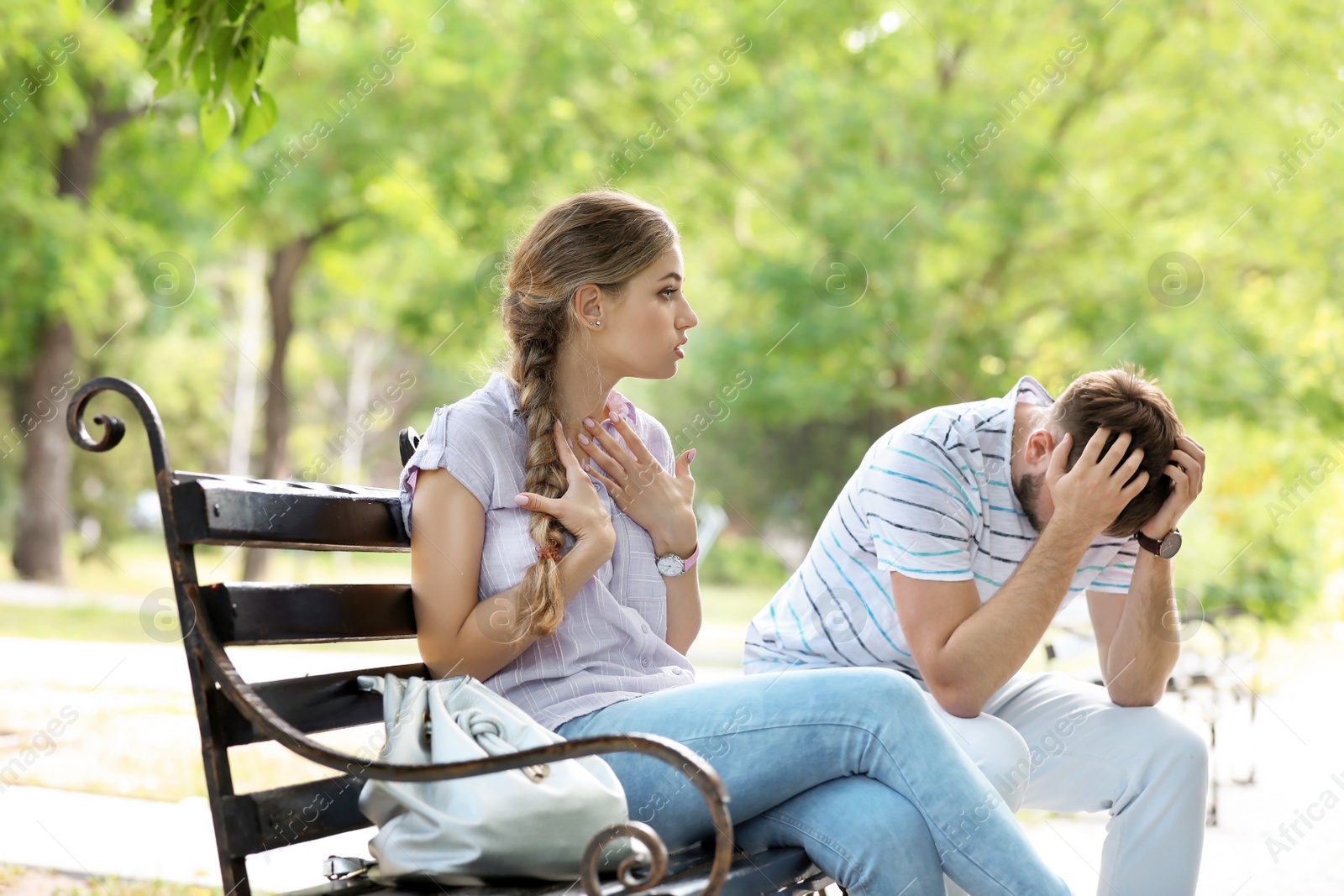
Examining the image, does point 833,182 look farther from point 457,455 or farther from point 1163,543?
point 457,455

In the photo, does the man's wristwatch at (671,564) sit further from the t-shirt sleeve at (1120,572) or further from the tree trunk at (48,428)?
the tree trunk at (48,428)

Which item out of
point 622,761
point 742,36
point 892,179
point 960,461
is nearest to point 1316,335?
point 892,179

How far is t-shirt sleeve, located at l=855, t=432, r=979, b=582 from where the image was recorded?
241 cm

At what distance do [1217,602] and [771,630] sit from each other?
11.0 meters

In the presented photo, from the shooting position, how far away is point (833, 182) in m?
11.6

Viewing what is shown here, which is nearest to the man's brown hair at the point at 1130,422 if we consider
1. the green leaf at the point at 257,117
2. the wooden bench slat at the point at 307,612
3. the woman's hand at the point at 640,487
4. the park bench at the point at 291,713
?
the woman's hand at the point at 640,487

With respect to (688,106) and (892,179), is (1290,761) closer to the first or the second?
(892,179)

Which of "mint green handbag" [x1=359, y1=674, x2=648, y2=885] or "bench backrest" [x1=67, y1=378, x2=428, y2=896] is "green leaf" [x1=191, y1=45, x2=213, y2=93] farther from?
"mint green handbag" [x1=359, y1=674, x2=648, y2=885]

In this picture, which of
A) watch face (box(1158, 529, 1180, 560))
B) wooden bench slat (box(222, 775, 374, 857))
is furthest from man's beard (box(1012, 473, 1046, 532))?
wooden bench slat (box(222, 775, 374, 857))

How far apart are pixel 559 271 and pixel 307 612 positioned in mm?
870

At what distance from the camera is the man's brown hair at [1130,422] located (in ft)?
8.02

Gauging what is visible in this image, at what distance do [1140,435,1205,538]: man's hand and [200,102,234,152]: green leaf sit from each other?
219 cm

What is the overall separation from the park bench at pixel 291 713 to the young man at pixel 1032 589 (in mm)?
582

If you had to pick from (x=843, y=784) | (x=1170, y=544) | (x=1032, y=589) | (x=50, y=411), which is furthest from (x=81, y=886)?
(x=50, y=411)
